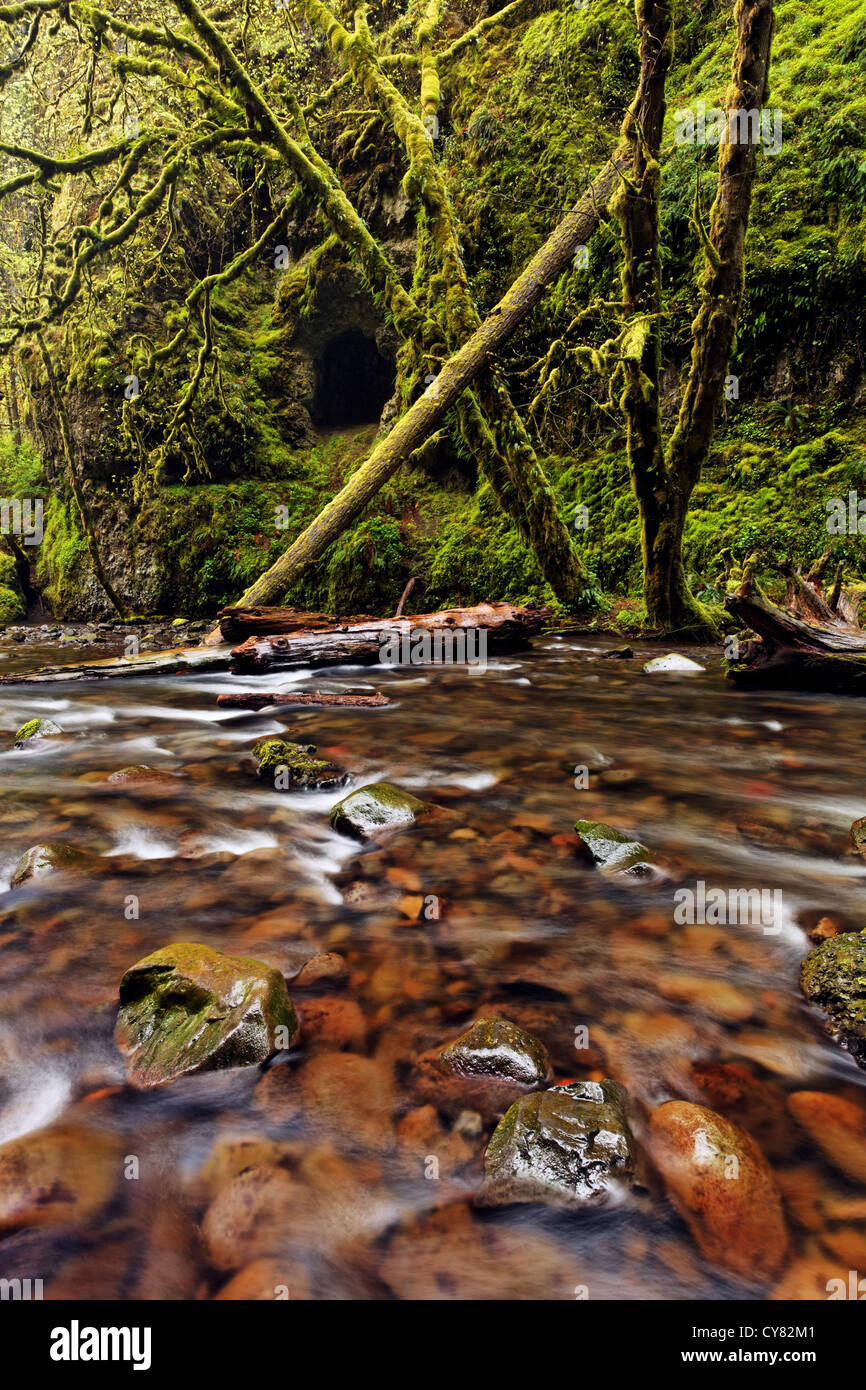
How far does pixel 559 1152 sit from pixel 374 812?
1858mm

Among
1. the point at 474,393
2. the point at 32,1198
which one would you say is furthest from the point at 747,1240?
the point at 474,393

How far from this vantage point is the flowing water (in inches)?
47.8

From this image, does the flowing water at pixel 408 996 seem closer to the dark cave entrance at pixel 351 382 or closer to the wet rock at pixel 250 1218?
the wet rock at pixel 250 1218

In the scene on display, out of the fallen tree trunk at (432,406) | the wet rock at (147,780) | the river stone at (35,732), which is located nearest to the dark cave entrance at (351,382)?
the fallen tree trunk at (432,406)

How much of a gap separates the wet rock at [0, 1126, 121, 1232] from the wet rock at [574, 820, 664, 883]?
187 centimetres

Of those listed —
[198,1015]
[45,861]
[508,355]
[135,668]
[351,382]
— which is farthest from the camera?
[351,382]

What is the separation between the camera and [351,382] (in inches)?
763

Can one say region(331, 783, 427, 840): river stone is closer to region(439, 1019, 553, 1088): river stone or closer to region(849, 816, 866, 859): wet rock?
region(439, 1019, 553, 1088): river stone

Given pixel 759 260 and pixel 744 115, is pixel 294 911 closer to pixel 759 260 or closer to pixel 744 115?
pixel 744 115

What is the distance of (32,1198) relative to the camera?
4.31 feet

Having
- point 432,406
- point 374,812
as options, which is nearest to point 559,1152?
point 374,812

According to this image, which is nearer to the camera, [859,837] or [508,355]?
[859,837]

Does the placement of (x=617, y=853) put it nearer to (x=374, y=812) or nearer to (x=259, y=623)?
(x=374, y=812)

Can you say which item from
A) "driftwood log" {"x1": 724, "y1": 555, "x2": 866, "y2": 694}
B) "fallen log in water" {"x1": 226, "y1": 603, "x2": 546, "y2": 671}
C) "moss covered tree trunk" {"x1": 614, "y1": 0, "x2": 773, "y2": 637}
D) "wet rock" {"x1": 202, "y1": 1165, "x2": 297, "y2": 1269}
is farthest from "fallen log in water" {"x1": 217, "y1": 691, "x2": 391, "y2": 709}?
"wet rock" {"x1": 202, "y1": 1165, "x2": 297, "y2": 1269}
